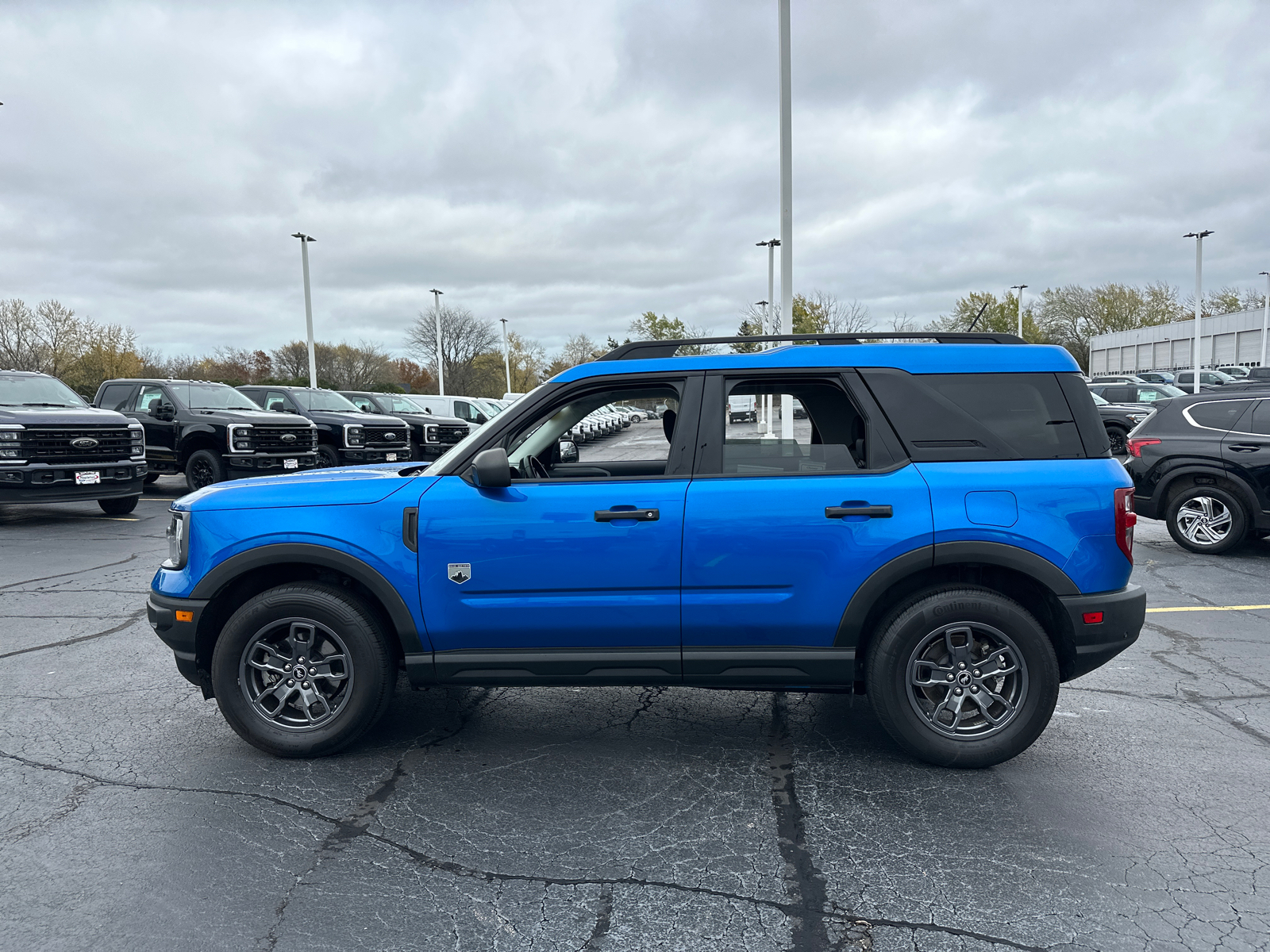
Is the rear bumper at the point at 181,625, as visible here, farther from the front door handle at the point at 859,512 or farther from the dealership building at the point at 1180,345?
the dealership building at the point at 1180,345

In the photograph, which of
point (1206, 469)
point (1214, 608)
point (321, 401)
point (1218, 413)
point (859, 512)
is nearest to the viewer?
point (859, 512)

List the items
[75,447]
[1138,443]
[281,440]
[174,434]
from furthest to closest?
[281,440] → [174,434] → [75,447] → [1138,443]

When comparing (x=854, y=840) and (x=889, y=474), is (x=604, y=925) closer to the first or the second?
(x=854, y=840)

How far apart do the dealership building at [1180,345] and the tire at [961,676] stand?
68.2 meters

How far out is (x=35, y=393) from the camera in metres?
12.9

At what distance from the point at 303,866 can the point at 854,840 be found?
77.3 inches

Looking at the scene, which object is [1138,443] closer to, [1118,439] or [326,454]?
[1118,439]

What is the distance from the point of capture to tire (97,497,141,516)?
1316 cm

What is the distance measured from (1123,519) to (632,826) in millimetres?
2402

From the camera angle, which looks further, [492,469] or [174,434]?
[174,434]

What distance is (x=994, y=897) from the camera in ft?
9.27

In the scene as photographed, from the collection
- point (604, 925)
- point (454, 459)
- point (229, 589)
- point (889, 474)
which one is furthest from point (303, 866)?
point (889, 474)

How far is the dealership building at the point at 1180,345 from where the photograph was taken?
216 ft

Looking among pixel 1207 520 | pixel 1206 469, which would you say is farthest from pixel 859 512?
pixel 1207 520
